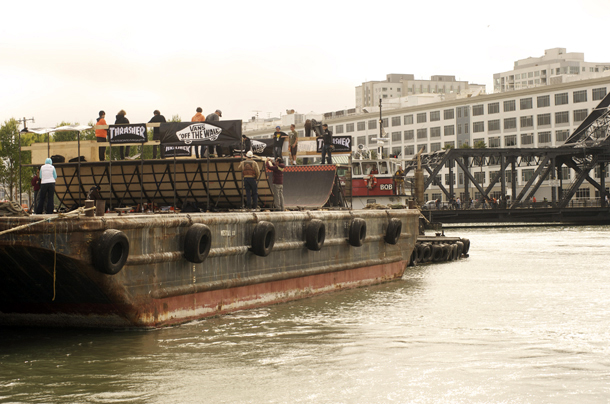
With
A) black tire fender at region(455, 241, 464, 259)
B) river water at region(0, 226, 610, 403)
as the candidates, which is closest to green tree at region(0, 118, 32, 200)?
black tire fender at region(455, 241, 464, 259)

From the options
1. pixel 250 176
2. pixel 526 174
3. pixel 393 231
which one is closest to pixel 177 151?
pixel 250 176

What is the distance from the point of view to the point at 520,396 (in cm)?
998

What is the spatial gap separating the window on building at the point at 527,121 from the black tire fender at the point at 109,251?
102701mm

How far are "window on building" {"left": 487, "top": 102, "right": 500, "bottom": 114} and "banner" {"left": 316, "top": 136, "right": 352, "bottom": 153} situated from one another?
9086 cm

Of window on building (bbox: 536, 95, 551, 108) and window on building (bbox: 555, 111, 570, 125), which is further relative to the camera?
window on building (bbox: 536, 95, 551, 108)

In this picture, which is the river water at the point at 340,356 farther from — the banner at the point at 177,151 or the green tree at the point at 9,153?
the green tree at the point at 9,153

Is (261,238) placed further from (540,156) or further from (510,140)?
(510,140)

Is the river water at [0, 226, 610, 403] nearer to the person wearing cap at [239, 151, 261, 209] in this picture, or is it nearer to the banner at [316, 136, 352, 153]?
the person wearing cap at [239, 151, 261, 209]

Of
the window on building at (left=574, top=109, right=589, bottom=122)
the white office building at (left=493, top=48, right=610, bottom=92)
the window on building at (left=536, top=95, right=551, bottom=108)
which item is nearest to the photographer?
the window on building at (left=574, top=109, right=589, bottom=122)

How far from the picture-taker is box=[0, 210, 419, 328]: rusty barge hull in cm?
1200

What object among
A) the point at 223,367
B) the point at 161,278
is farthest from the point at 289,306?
the point at 223,367

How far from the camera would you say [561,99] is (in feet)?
344

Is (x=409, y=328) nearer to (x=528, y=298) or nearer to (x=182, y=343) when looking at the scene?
(x=182, y=343)

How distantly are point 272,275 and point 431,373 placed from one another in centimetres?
621
